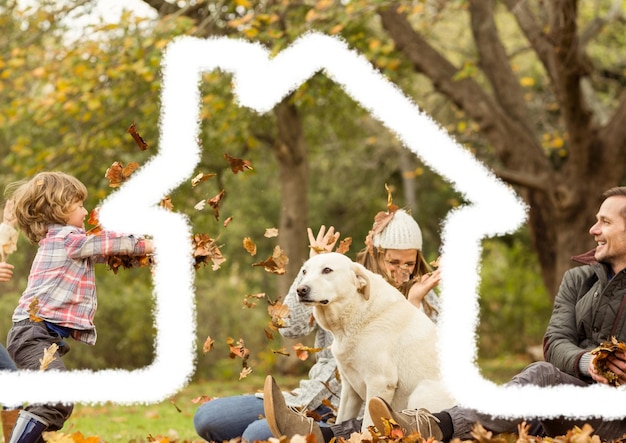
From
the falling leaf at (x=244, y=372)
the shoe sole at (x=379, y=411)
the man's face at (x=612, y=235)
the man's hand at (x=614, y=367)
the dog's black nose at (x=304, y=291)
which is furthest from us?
the falling leaf at (x=244, y=372)

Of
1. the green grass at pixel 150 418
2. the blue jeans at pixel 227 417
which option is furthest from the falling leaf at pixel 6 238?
the blue jeans at pixel 227 417

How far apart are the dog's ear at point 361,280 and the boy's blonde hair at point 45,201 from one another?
182 cm

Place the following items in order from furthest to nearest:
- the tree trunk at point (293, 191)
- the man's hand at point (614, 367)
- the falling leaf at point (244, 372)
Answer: the tree trunk at point (293, 191), the falling leaf at point (244, 372), the man's hand at point (614, 367)

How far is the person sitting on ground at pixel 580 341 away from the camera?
4.71 metres

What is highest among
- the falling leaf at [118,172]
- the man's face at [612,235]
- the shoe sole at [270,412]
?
the man's face at [612,235]

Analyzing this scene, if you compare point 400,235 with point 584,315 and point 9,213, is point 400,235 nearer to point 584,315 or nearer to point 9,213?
point 584,315

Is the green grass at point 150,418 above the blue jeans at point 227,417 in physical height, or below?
below

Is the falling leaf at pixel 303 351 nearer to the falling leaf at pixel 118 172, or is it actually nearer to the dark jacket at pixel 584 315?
the dark jacket at pixel 584 315

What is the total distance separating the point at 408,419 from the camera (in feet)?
15.3

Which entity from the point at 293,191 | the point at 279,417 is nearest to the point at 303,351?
the point at 279,417

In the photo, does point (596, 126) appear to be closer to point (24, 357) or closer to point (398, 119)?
point (398, 119)

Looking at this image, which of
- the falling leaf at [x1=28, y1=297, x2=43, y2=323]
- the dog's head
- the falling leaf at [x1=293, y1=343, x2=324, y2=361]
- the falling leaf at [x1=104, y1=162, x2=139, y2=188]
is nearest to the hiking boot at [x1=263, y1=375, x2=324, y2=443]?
the dog's head

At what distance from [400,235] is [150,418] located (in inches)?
211

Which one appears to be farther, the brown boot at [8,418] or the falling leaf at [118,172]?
the brown boot at [8,418]
